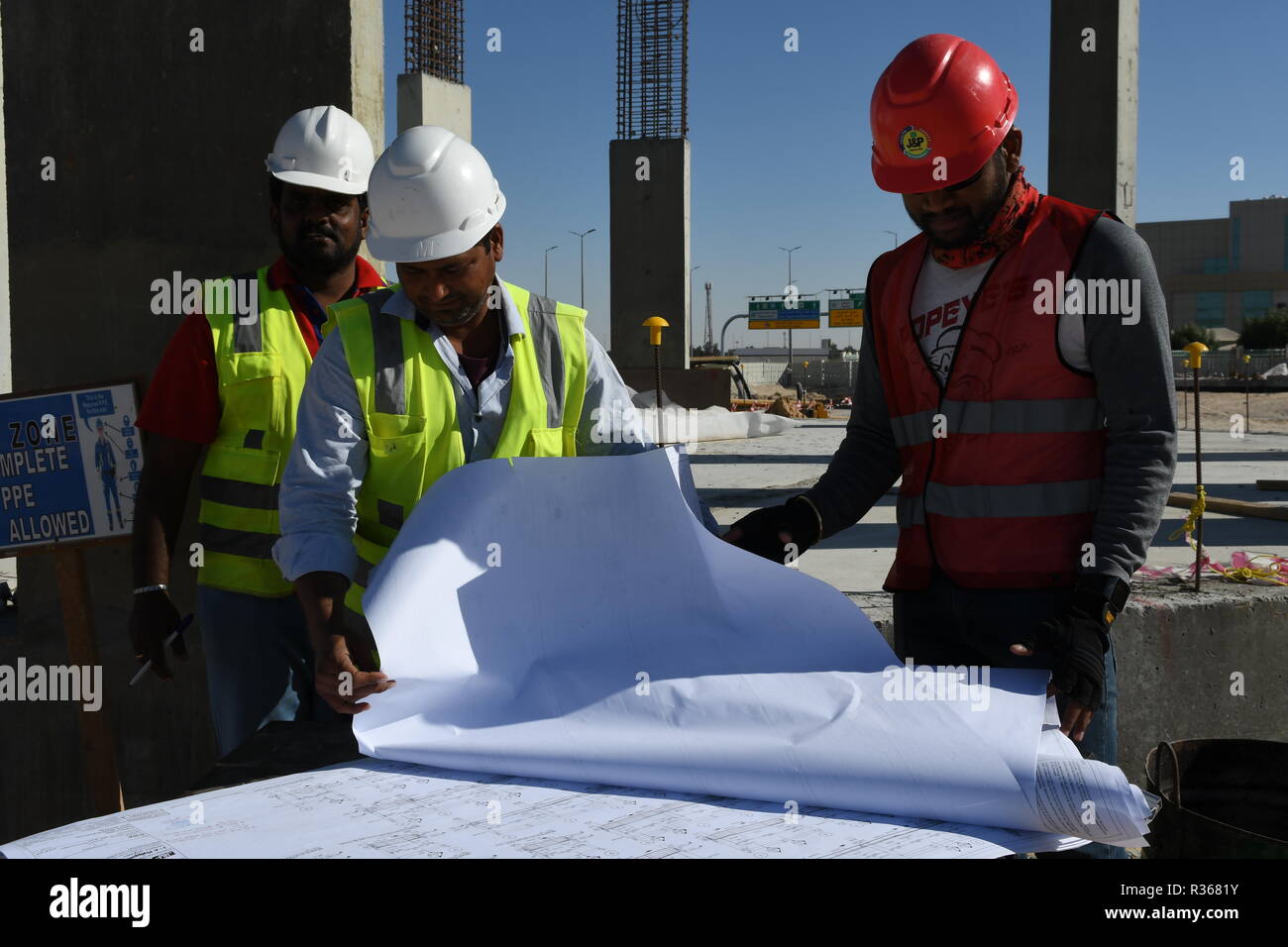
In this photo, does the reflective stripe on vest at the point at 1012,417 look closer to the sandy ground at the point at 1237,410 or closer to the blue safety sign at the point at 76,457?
the blue safety sign at the point at 76,457

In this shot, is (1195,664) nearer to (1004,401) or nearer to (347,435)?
(1004,401)

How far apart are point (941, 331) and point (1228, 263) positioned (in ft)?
328

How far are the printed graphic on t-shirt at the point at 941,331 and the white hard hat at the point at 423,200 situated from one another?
37.6 inches

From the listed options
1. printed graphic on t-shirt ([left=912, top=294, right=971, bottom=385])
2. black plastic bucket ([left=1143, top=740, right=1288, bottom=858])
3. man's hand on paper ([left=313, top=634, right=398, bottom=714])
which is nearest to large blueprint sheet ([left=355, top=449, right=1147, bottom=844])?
man's hand on paper ([left=313, top=634, right=398, bottom=714])

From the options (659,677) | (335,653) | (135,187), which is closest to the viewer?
(659,677)

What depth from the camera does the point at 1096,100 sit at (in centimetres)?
1255

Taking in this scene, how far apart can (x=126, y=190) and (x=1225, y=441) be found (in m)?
15.6

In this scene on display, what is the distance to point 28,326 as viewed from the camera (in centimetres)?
411

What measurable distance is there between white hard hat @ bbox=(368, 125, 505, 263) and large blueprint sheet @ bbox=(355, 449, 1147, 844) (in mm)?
464

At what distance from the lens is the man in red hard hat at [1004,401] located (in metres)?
1.98

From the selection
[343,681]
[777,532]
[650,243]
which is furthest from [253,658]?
[650,243]

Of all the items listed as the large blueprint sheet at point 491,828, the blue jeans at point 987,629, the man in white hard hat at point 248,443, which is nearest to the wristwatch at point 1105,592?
the blue jeans at point 987,629

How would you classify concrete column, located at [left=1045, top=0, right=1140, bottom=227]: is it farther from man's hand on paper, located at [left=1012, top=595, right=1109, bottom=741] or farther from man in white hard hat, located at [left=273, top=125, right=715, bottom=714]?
man's hand on paper, located at [left=1012, top=595, right=1109, bottom=741]
